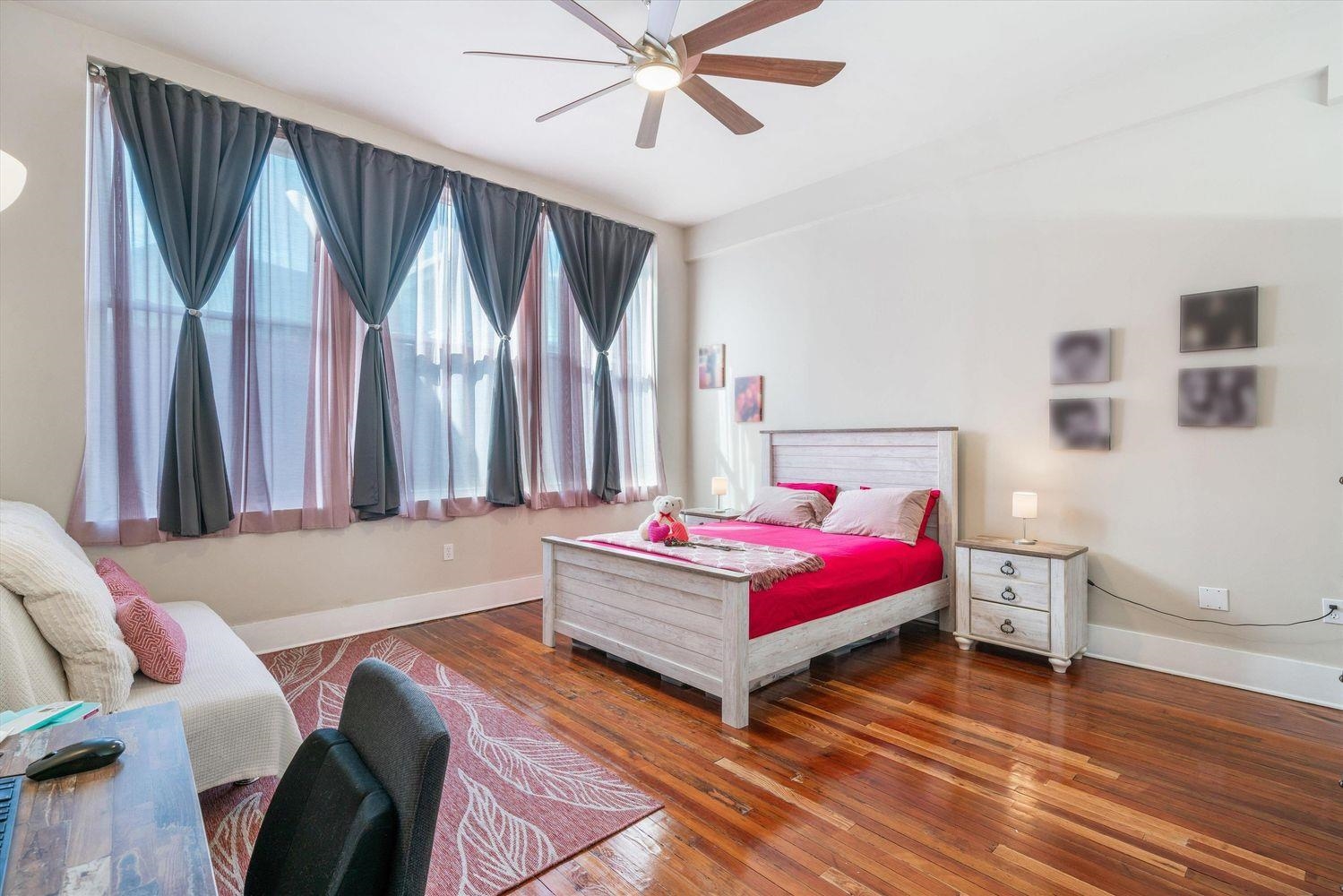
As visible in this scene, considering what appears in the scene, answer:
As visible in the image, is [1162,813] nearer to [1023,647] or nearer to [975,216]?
[1023,647]

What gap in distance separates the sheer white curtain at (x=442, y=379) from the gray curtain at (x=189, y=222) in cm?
95

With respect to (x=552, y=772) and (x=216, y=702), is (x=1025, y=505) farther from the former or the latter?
(x=216, y=702)

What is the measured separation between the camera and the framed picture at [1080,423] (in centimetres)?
342

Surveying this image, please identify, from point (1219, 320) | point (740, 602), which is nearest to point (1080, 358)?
point (1219, 320)

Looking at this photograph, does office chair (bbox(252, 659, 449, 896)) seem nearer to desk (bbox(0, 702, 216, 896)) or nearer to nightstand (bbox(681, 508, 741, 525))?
desk (bbox(0, 702, 216, 896))

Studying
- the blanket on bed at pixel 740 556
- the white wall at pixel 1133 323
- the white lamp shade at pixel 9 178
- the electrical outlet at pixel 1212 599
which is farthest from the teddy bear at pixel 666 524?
the white lamp shade at pixel 9 178

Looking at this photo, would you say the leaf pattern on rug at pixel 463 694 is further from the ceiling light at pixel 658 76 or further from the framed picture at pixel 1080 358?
the framed picture at pixel 1080 358

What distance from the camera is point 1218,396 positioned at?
10.0 feet

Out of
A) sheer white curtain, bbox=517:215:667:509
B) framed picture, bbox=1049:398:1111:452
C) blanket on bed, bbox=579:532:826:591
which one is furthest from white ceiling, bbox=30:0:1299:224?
blanket on bed, bbox=579:532:826:591

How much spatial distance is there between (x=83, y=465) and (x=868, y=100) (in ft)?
14.4

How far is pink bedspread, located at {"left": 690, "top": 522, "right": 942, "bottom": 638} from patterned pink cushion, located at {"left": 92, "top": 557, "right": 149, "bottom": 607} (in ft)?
7.83

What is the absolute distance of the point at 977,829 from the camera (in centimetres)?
193

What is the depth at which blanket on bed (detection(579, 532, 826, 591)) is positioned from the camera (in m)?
2.82

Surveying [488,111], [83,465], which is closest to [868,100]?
[488,111]
